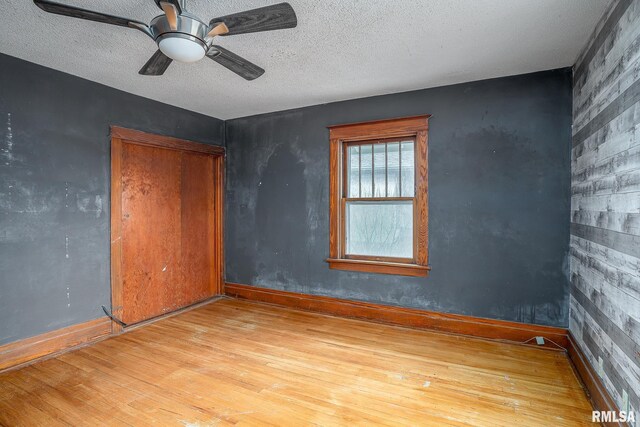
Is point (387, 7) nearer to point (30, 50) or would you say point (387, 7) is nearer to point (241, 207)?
point (30, 50)

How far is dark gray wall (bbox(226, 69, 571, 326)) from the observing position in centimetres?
307

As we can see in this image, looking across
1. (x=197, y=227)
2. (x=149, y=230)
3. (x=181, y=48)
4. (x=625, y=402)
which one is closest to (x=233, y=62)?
Result: (x=181, y=48)

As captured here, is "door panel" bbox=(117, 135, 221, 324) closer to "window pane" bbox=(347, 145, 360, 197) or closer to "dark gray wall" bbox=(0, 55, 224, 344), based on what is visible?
"dark gray wall" bbox=(0, 55, 224, 344)

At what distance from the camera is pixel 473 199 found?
3.37 meters

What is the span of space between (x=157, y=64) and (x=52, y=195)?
5.76 feet

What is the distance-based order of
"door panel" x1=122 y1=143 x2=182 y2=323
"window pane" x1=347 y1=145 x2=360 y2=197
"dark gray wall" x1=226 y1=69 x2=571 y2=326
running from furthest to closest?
"window pane" x1=347 y1=145 x2=360 y2=197, "door panel" x1=122 y1=143 x2=182 y2=323, "dark gray wall" x1=226 y1=69 x2=571 y2=326

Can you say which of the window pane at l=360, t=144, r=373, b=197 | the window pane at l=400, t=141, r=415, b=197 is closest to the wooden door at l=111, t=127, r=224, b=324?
the window pane at l=360, t=144, r=373, b=197

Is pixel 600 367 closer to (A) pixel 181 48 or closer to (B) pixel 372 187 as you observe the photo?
(B) pixel 372 187

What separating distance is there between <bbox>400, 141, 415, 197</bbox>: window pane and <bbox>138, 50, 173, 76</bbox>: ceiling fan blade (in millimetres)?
2533

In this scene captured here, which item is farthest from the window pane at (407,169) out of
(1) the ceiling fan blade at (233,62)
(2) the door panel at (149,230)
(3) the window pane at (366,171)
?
(2) the door panel at (149,230)

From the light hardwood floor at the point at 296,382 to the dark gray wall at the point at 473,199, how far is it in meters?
0.51

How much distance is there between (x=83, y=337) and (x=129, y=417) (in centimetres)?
161

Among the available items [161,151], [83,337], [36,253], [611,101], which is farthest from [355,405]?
[161,151]

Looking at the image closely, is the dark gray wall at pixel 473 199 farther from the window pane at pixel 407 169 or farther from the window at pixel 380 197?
the window pane at pixel 407 169
